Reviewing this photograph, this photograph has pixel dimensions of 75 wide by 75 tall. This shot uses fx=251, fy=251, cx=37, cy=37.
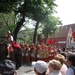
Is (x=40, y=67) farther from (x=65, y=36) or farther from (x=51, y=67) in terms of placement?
(x=65, y=36)

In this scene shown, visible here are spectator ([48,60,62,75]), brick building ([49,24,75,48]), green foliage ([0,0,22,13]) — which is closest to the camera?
spectator ([48,60,62,75])

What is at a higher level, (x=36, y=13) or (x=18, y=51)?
(x=36, y=13)

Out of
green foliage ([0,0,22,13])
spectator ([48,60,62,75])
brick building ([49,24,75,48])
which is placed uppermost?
green foliage ([0,0,22,13])

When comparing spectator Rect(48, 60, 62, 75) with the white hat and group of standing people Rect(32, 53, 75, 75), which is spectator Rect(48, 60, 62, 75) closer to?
group of standing people Rect(32, 53, 75, 75)

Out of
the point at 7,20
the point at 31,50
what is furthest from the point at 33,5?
the point at 7,20

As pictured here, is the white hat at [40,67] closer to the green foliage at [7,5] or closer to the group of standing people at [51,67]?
the group of standing people at [51,67]

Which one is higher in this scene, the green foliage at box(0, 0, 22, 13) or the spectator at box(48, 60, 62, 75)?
the green foliage at box(0, 0, 22, 13)

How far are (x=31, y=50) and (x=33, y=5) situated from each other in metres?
5.13

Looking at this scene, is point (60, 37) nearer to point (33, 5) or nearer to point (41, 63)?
point (33, 5)

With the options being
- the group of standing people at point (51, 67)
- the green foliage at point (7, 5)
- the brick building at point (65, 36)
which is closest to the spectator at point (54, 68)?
the group of standing people at point (51, 67)

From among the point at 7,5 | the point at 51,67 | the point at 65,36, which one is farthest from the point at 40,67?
the point at 65,36

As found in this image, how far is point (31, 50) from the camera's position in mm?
20875

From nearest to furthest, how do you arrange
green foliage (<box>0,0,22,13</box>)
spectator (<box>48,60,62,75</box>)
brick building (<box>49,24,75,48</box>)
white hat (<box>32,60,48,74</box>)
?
1. white hat (<box>32,60,48,74</box>)
2. spectator (<box>48,60,62,75</box>)
3. green foliage (<box>0,0,22,13</box>)
4. brick building (<box>49,24,75,48</box>)

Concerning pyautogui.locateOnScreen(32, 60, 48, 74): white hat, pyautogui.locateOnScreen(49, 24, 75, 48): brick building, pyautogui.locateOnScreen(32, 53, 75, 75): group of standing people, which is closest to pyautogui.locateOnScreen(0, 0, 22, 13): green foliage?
pyautogui.locateOnScreen(32, 53, 75, 75): group of standing people
